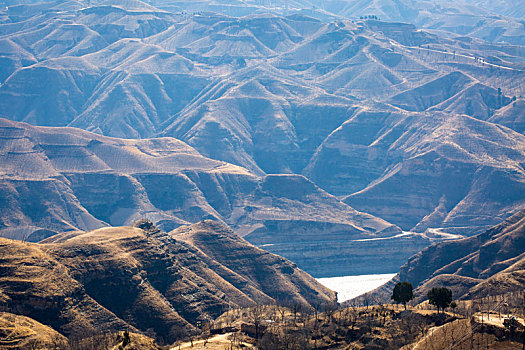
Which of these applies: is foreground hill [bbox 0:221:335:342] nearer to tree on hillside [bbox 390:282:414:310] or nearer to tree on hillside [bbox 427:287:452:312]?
tree on hillside [bbox 390:282:414:310]

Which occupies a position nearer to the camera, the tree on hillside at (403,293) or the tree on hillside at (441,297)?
the tree on hillside at (441,297)

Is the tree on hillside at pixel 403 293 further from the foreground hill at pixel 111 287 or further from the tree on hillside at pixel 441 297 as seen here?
the foreground hill at pixel 111 287

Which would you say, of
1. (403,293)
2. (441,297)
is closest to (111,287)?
(403,293)

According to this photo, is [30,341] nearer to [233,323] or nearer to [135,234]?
[233,323]

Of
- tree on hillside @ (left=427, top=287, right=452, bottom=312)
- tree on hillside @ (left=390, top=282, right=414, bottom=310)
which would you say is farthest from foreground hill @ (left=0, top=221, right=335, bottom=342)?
tree on hillside @ (left=427, top=287, right=452, bottom=312)

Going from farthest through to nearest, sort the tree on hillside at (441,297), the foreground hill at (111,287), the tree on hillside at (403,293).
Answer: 1. the foreground hill at (111,287)
2. the tree on hillside at (403,293)
3. the tree on hillside at (441,297)

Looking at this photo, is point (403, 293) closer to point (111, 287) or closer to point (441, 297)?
point (441, 297)

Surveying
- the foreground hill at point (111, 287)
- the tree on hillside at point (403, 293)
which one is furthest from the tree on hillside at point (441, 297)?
the foreground hill at point (111, 287)

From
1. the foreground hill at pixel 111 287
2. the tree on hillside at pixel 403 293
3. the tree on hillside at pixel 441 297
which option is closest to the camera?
the tree on hillside at pixel 441 297

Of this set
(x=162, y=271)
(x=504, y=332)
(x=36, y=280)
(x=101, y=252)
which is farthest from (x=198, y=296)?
(x=504, y=332)
